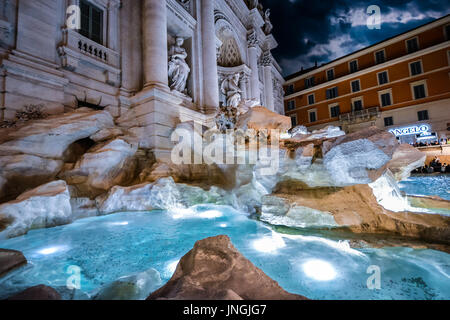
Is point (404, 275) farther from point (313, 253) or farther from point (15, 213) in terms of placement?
point (15, 213)

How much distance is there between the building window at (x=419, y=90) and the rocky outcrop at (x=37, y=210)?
22.4 meters

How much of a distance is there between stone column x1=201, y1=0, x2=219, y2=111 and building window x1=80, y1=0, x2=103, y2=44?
4.26 m

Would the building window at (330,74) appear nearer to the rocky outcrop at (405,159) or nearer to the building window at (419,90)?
the building window at (419,90)

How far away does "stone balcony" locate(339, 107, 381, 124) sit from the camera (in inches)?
699

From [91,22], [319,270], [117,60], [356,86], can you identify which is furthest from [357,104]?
[319,270]

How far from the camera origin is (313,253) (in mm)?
2215

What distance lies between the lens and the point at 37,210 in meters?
3.00

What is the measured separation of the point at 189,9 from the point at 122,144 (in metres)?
8.23

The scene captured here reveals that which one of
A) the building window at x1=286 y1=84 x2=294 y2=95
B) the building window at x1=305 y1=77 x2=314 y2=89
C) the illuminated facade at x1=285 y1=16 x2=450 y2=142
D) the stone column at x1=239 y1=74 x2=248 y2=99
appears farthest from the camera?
the building window at x1=286 y1=84 x2=294 y2=95

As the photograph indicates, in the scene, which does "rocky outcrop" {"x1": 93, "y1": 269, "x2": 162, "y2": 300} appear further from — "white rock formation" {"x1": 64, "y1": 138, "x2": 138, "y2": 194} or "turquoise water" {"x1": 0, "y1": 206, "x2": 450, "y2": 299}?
"white rock formation" {"x1": 64, "y1": 138, "x2": 138, "y2": 194}

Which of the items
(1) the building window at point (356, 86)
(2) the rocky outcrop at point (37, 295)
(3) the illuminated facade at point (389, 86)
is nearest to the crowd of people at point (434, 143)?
(3) the illuminated facade at point (389, 86)

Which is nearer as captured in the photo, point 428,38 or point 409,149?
point 409,149

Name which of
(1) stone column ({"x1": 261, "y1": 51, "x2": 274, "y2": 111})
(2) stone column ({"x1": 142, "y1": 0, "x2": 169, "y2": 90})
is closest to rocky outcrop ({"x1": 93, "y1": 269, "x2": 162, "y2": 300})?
(2) stone column ({"x1": 142, "y1": 0, "x2": 169, "y2": 90})

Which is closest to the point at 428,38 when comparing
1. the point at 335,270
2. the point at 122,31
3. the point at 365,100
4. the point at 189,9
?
the point at 365,100
